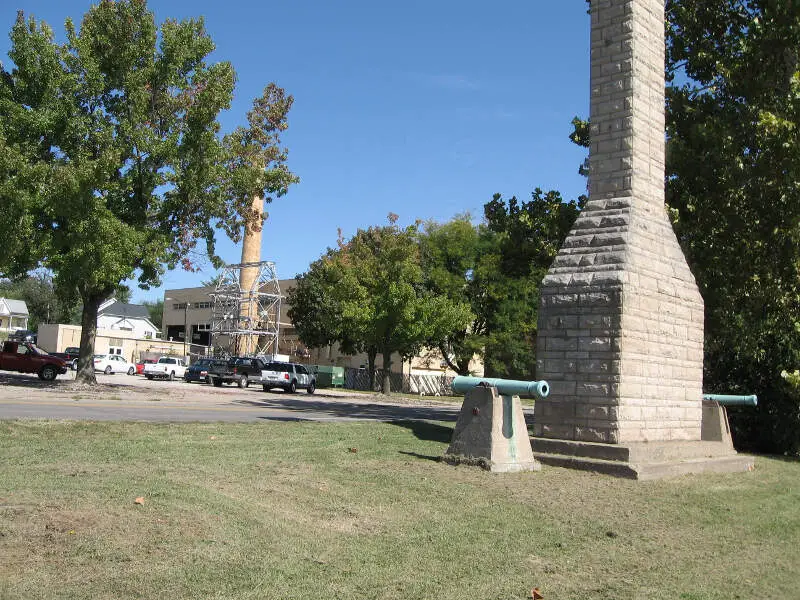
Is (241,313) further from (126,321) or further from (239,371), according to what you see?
(126,321)

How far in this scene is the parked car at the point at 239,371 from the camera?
131 feet

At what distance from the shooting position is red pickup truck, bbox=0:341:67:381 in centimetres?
3284

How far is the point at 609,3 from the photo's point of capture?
41.8 ft

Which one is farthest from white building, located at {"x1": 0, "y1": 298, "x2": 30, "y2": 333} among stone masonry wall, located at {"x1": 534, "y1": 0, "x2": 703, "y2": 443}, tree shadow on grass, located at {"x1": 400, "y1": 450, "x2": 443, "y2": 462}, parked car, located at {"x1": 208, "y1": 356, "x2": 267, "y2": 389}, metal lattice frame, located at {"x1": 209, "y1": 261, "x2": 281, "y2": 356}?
stone masonry wall, located at {"x1": 534, "y1": 0, "x2": 703, "y2": 443}

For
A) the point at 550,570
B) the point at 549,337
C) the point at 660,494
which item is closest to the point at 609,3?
the point at 549,337

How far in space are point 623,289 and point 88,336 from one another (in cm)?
2072

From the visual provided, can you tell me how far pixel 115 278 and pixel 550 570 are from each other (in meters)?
20.4

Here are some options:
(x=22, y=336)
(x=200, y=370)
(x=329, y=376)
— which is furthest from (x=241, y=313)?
(x=22, y=336)

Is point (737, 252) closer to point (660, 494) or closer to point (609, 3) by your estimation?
point (609, 3)

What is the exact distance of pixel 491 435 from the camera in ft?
30.5

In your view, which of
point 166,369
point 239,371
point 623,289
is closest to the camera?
point 623,289

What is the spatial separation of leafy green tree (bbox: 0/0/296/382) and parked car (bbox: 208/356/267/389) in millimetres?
14011

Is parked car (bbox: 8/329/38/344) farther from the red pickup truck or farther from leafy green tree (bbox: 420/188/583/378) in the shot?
leafy green tree (bbox: 420/188/583/378)

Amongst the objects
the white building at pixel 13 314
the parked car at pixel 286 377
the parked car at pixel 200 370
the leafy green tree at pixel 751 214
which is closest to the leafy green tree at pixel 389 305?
the parked car at pixel 286 377
